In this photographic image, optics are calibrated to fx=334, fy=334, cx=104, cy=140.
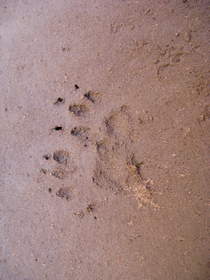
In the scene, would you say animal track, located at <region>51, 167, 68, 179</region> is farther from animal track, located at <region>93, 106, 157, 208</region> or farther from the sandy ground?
animal track, located at <region>93, 106, 157, 208</region>

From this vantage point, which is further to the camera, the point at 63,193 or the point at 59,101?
the point at 59,101

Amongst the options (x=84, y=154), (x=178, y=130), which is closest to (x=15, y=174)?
(x=84, y=154)

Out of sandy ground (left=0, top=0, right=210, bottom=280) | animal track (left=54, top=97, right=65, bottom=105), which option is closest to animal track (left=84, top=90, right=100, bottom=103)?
sandy ground (left=0, top=0, right=210, bottom=280)

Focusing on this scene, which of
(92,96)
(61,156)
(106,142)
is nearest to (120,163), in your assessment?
(106,142)

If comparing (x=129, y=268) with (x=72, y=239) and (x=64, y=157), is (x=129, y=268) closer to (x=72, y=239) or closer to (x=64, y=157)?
(x=72, y=239)

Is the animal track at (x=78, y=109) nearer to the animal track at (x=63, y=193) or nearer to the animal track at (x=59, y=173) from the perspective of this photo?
the animal track at (x=59, y=173)

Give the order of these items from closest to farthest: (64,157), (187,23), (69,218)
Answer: (69,218), (64,157), (187,23)

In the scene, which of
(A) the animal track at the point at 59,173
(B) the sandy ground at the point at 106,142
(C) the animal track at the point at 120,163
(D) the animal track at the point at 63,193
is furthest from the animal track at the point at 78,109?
(D) the animal track at the point at 63,193

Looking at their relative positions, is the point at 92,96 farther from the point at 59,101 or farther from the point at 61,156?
the point at 61,156
